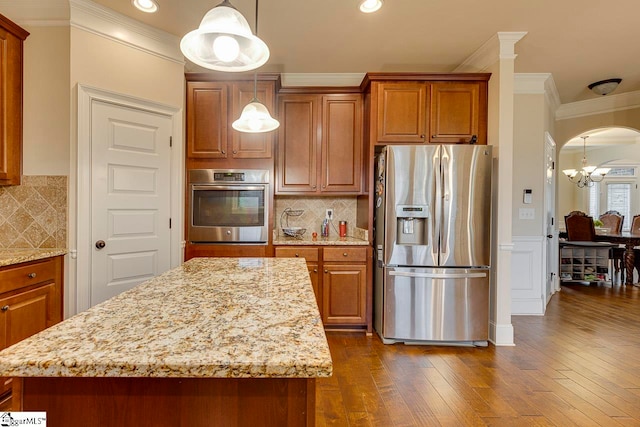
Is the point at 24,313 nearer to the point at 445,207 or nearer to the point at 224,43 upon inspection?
the point at 224,43

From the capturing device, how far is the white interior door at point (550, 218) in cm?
368

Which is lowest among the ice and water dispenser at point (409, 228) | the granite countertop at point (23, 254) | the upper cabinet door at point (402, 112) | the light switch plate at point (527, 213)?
the granite countertop at point (23, 254)

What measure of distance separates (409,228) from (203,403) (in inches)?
91.2

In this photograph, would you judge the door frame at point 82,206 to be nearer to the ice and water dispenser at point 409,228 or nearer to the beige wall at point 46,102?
the beige wall at point 46,102

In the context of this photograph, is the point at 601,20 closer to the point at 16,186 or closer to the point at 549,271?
the point at 549,271

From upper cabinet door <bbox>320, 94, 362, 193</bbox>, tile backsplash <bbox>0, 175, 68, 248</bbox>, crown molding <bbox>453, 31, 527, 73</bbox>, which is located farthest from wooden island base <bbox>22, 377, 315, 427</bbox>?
crown molding <bbox>453, 31, 527, 73</bbox>

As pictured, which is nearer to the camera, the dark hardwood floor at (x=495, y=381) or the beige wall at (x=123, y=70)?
the dark hardwood floor at (x=495, y=381)

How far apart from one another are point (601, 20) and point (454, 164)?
151cm

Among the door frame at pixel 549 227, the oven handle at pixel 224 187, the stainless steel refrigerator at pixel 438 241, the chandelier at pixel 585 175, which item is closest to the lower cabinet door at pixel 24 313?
the oven handle at pixel 224 187

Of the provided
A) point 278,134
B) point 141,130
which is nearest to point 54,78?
point 141,130

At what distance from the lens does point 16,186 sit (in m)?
2.32

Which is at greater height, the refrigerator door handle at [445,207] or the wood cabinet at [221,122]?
the wood cabinet at [221,122]

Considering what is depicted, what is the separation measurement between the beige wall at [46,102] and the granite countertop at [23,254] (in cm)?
56

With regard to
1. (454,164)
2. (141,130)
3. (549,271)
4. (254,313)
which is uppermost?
(141,130)
